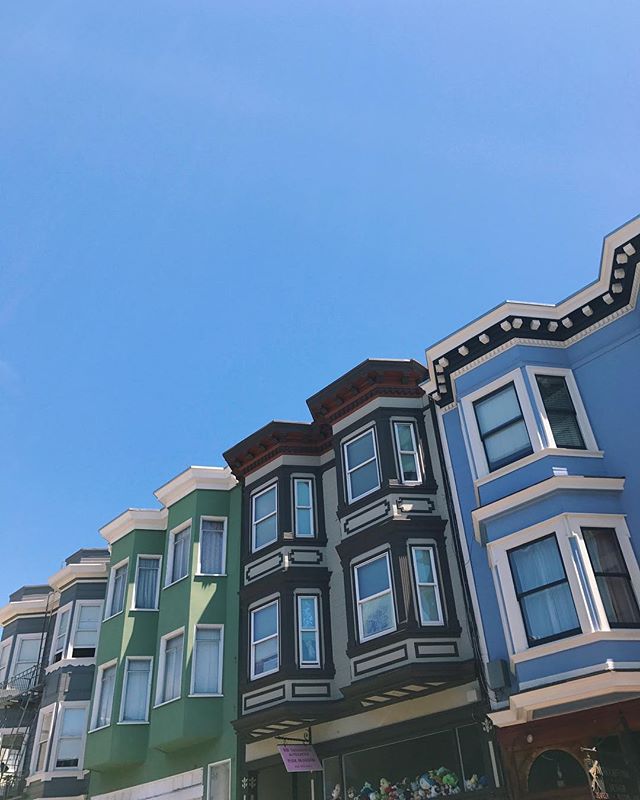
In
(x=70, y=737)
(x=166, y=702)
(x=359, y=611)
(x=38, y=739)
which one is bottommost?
(x=166, y=702)

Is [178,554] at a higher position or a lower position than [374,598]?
higher

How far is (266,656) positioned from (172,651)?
3.97 meters

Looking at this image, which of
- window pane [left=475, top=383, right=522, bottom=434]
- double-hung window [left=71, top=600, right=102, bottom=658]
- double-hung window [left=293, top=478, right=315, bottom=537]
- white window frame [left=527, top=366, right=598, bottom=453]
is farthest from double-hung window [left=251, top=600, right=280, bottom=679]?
double-hung window [left=71, top=600, right=102, bottom=658]

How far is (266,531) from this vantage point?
73.5ft

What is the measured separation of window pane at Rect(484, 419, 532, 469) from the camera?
53.3 ft

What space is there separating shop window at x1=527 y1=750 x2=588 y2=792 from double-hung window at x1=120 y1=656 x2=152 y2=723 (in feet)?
42.7

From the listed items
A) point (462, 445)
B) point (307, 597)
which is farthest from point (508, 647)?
point (307, 597)

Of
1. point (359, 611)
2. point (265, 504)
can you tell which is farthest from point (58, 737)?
point (359, 611)

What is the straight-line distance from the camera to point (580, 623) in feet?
44.2

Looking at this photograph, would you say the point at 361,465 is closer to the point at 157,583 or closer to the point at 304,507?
the point at 304,507

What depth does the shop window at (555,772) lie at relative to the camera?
13.7 m

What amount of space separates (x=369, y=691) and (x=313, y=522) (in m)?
5.91

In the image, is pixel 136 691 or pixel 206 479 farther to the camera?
pixel 206 479

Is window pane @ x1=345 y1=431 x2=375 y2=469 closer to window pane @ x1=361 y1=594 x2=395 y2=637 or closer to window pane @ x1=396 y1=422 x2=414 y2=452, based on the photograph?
window pane @ x1=396 y1=422 x2=414 y2=452
